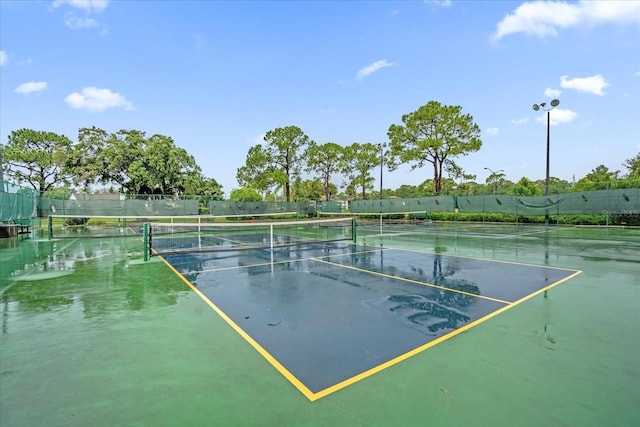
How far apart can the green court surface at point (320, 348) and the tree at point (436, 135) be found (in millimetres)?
22453

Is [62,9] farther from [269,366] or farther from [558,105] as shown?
[558,105]

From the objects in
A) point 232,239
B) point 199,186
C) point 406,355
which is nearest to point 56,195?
point 199,186

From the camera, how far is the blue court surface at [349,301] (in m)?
3.01

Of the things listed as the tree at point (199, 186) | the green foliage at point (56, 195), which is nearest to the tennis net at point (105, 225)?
the green foliage at point (56, 195)

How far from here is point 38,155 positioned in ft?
114

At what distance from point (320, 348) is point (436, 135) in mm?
28308

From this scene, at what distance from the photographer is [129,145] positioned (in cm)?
3284

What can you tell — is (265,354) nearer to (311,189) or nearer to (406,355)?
(406,355)

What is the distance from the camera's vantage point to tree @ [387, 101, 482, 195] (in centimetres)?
2719

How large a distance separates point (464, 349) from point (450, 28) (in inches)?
660

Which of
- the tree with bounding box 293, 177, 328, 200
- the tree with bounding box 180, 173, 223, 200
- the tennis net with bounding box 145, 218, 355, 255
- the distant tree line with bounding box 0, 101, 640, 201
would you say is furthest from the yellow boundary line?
the tree with bounding box 293, 177, 328, 200

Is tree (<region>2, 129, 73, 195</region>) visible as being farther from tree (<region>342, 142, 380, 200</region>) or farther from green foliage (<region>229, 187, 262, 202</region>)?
tree (<region>342, 142, 380, 200</region>)

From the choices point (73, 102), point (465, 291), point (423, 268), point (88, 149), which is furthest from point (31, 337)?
point (88, 149)

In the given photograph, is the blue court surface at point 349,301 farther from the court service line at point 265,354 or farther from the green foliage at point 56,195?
the green foliage at point 56,195
